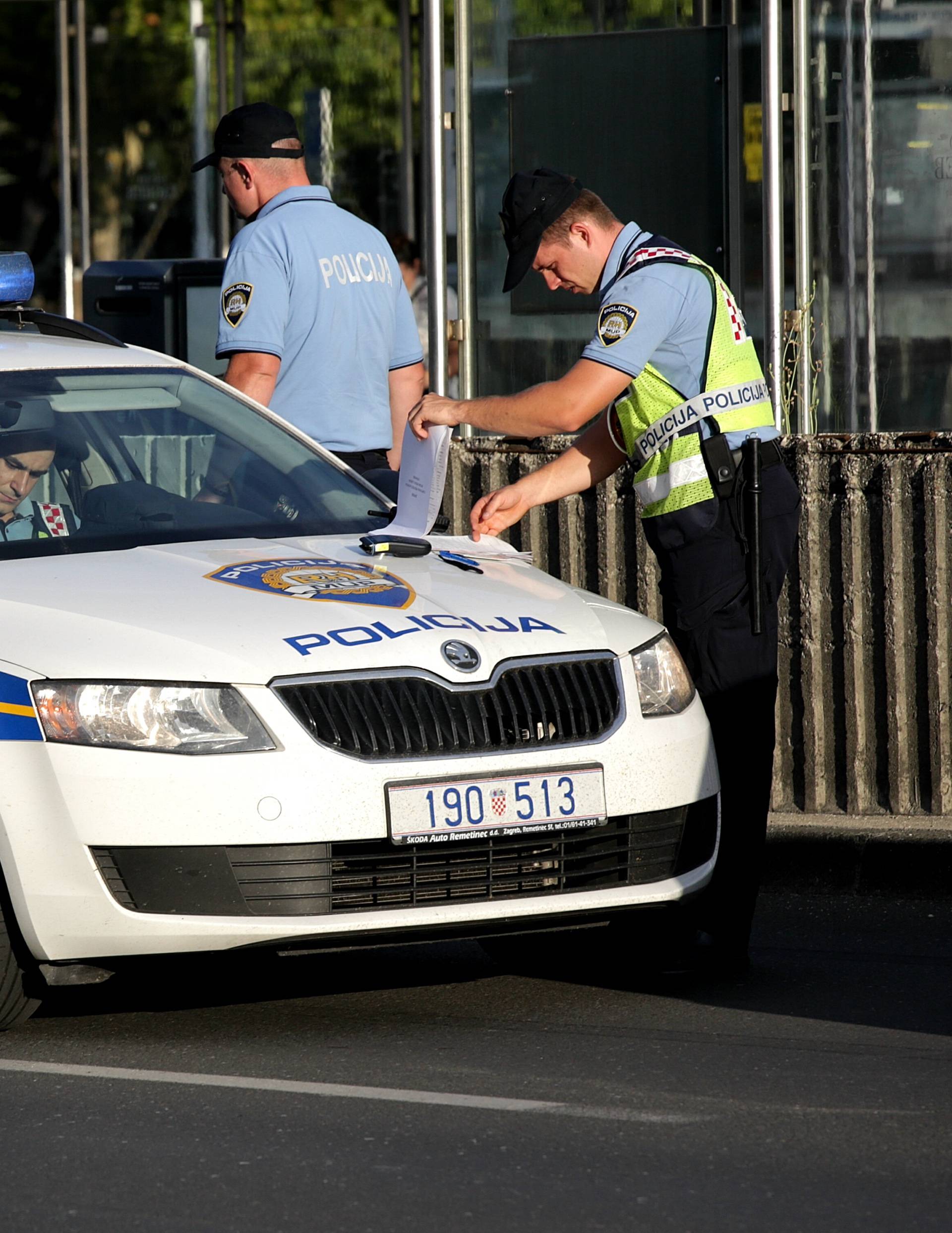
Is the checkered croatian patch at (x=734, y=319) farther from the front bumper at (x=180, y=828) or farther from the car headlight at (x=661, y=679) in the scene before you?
the front bumper at (x=180, y=828)

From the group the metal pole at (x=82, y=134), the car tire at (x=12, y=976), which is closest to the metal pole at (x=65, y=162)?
the metal pole at (x=82, y=134)

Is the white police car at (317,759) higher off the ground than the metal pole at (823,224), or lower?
lower

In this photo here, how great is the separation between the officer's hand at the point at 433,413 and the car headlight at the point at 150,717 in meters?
1.09

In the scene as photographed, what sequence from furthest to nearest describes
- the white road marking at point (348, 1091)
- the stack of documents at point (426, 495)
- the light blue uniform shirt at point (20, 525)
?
the stack of documents at point (426, 495) < the light blue uniform shirt at point (20, 525) < the white road marking at point (348, 1091)

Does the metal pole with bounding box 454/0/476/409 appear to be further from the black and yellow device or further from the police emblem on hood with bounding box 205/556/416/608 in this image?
the police emblem on hood with bounding box 205/556/416/608

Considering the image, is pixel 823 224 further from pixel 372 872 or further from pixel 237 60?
pixel 237 60

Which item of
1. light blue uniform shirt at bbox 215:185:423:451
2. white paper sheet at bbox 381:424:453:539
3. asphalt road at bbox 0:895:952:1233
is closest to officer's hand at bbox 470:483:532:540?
white paper sheet at bbox 381:424:453:539

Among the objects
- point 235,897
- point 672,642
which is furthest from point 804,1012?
point 235,897

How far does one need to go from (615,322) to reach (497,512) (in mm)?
558

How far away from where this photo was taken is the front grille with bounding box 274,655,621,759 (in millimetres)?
4715

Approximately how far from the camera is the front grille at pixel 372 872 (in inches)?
184

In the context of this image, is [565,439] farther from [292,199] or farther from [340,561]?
[340,561]

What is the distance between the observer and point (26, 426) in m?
5.77

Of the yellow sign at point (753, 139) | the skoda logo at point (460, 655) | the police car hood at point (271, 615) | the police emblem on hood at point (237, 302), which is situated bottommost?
the skoda logo at point (460, 655)
